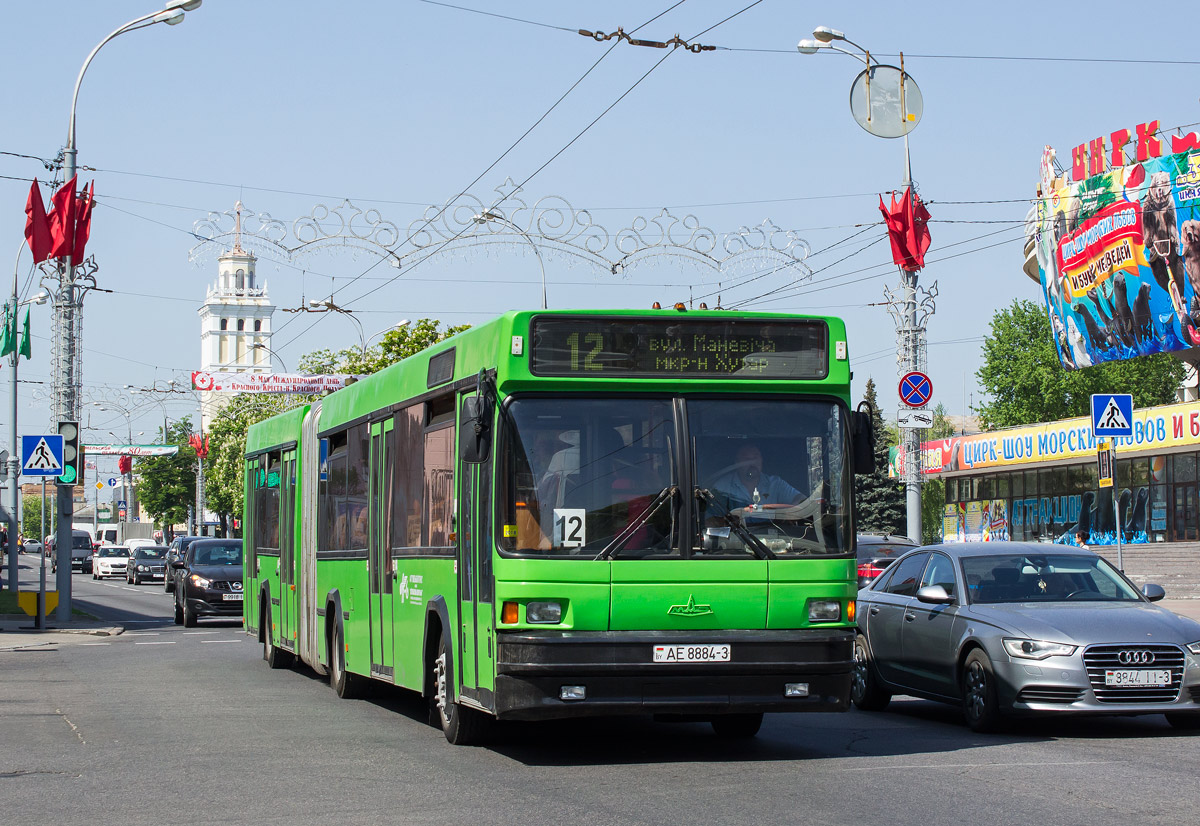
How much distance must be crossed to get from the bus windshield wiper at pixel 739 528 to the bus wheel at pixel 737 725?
187cm

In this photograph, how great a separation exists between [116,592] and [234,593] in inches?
853

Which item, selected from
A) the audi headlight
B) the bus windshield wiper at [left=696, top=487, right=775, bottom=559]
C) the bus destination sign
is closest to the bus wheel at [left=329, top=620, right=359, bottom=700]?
the bus destination sign

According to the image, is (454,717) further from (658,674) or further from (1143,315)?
(1143,315)

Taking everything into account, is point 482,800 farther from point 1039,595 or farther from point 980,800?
point 1039,595

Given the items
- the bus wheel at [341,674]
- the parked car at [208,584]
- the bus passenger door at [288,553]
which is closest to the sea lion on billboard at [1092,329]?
the parked car at [208,584]

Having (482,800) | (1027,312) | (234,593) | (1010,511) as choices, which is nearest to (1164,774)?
(482,800)

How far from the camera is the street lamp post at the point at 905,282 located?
23984 mm

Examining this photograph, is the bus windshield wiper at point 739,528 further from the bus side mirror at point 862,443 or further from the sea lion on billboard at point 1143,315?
the sea lion on billboard at point 1143,315

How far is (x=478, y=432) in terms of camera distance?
9.80 meters

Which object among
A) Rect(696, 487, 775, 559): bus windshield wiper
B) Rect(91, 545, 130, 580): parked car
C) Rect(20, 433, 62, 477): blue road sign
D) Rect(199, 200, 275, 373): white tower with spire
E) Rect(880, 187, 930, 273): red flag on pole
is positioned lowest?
Rect(91, 545, 130, 580): parked car

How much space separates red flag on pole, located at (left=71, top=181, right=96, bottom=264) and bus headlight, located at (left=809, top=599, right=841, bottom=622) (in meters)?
21.0

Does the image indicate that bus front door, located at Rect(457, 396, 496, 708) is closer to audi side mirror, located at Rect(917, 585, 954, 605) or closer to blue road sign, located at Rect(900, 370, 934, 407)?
audi side mirror, located at Rect(917, 585, 954, 605)

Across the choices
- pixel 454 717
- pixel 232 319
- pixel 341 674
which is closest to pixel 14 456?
pixel 341 674

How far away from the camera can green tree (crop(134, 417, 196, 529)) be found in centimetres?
11562
